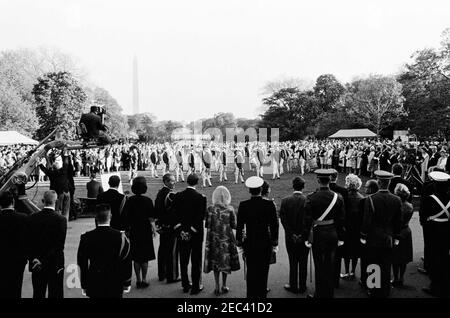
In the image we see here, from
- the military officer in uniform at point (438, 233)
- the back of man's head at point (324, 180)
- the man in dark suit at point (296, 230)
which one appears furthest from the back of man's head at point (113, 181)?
the military officer in uniform at point (438, 233)

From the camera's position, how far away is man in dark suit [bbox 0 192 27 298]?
16.4 ft

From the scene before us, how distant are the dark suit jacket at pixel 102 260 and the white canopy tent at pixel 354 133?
54376 millimetres

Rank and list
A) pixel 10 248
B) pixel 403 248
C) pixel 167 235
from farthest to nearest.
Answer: pixel 167 235 → pixel 403 248 → pixel 10 248

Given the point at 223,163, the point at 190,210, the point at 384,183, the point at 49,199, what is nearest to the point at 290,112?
the point at 223,163

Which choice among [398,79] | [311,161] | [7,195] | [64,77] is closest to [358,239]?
[7,195]

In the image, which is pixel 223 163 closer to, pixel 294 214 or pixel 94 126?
pixel 94 126

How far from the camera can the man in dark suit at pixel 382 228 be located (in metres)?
5.75

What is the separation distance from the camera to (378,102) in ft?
181

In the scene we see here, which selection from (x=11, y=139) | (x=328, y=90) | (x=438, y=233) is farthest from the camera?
(x=328, y=90)

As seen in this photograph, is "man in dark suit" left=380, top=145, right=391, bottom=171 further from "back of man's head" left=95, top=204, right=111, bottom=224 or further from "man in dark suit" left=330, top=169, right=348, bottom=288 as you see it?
"back of man's head" left=95, top=204, right=111, bottom=224

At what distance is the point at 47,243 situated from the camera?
5.11 m

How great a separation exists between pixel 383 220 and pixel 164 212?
370cm
